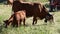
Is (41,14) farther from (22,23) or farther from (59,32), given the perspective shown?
(59,32)

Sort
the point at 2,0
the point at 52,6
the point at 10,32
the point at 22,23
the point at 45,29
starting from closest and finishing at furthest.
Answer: the point at 10,32 < the point at 45,29 < the point at 22,23 < the point at 52,6 < the point at 2,0

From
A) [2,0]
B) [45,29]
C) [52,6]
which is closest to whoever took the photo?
[45,29]

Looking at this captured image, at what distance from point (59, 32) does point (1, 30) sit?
94.4 inches

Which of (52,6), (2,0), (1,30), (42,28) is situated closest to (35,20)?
(42,28)

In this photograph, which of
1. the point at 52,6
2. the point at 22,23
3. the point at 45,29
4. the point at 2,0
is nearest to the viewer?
the point at 45,29

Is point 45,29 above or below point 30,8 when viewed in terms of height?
below

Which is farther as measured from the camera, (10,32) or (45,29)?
(45,29)

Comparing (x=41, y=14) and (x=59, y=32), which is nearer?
(x=59, y=32)

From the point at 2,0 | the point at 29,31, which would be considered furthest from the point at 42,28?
the point at 2,0

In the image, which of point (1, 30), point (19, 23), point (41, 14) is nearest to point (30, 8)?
point (41, 14)

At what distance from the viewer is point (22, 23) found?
10.8 m

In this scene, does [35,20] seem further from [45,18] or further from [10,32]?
[10,32]

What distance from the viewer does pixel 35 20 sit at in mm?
11023

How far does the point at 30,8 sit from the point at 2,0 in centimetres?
1061
